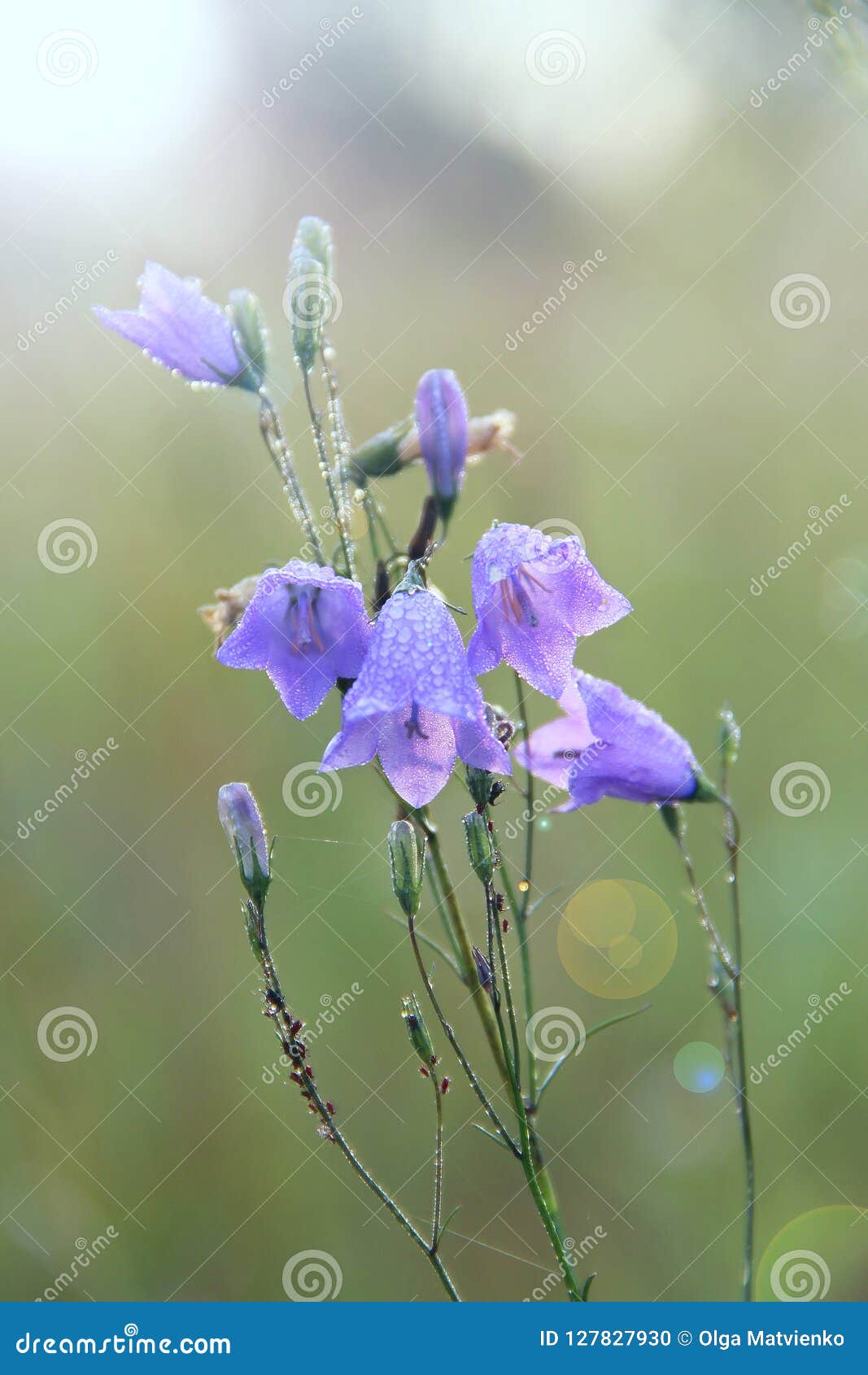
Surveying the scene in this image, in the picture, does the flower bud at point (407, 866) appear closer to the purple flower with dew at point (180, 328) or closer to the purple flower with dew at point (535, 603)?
the purple flower with dew at point (535, 603)

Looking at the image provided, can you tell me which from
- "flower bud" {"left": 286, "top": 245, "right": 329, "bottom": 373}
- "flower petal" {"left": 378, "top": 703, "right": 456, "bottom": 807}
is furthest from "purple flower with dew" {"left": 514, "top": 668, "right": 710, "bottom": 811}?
"flower bud" {"left": 286, "top": 245, "right": 329, "bottom": 373}

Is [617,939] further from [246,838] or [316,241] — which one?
[316,241]

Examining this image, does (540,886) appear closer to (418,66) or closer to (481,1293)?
(481,1293)

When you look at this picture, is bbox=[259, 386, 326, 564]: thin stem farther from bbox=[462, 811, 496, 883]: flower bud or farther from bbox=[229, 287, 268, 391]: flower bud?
bbox=[462, 811, 496, 883]: flower bud

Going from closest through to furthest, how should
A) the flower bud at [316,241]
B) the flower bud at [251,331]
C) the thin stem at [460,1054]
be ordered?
1. the thin stem at [460,1054]
2. the flower bud at [316,241]
3. the flower bud at [251,331]

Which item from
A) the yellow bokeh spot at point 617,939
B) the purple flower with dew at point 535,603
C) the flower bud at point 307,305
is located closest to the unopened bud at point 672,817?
the purple flower with dew at point 535,603

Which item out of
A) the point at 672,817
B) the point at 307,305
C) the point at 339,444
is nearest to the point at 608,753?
the point at 672,817

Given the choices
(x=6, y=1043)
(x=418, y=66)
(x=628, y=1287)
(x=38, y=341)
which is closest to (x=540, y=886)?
(x=628, y=1287)
